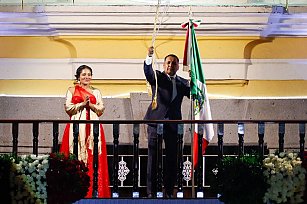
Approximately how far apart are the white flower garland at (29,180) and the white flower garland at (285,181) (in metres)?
1.83

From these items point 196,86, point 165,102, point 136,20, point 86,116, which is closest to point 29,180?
point 86,116

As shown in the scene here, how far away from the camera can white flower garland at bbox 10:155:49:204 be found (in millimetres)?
8633

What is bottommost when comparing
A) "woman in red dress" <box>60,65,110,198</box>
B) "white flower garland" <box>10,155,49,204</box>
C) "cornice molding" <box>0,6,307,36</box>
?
"white flower garland" <box>10,155,49,204</box>

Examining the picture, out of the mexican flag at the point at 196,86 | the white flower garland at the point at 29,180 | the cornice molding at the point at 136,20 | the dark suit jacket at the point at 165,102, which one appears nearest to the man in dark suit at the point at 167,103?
the dark suit jacket at the point at 165,102

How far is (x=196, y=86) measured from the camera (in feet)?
34.0

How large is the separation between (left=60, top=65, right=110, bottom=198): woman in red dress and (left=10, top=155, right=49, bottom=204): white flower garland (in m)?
1.38

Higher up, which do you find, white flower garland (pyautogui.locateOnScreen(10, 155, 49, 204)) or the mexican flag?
the mexican flag

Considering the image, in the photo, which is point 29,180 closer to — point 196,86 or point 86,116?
point 86,116

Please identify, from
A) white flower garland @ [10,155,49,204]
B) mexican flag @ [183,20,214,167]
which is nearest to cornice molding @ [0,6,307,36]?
mexican flag @ [183,20,214,167]

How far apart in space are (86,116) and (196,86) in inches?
44.1

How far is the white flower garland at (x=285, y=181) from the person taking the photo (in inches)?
337

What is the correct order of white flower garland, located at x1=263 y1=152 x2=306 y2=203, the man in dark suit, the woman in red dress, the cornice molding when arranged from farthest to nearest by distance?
the cornice molding
the woman in red dress
the man in dark suit
white flower garland, located at x1=263 y1=152 x2=306 y2=203

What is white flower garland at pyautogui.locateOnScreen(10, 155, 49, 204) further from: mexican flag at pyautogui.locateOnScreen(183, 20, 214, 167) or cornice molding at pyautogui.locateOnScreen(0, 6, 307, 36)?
cornice molding at pyautogui.locateOnScreen(0, 6, 307, 36)

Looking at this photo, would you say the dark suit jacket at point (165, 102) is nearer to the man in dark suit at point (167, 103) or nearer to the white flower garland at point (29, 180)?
the man in dark suit at point (167, 103)
